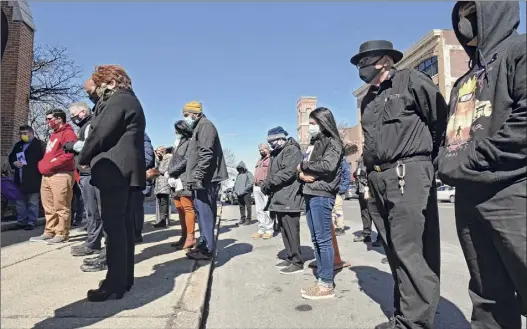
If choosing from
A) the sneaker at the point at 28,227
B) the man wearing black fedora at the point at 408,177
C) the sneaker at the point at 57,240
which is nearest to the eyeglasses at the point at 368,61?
the man wearing black fedora at the point at 408,177

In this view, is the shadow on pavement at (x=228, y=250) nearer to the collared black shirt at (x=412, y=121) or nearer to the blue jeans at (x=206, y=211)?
the blue jeans at (x=206, y=211)

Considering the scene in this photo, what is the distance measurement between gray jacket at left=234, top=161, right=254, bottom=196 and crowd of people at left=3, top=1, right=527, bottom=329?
6.84 meters

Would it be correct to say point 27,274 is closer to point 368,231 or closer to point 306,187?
point 306,187

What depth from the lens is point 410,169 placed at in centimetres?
265

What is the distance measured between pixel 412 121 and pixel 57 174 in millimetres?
5295

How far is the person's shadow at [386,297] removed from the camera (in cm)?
319

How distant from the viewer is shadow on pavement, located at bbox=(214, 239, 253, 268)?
607cm

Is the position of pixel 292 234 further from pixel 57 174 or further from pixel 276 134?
pixel 57 174

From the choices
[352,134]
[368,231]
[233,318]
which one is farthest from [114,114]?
[352,134]

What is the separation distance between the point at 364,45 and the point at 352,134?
58.3 metres

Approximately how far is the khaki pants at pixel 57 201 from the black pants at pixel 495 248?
5558mm

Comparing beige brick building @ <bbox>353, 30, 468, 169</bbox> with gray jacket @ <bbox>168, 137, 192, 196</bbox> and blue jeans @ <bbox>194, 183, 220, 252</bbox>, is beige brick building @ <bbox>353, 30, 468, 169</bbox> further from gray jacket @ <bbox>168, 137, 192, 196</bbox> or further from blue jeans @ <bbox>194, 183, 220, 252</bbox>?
blue jeans @ <bbox>194, 183, 220, 252</bbox>

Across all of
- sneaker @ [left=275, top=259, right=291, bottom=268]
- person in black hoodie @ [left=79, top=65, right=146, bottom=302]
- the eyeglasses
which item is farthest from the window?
person in black hoodie @ [left=79, top=65, right=146, bottom=302]

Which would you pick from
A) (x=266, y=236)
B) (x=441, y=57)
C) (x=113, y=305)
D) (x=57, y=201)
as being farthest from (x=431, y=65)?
(x=113, y=305)
